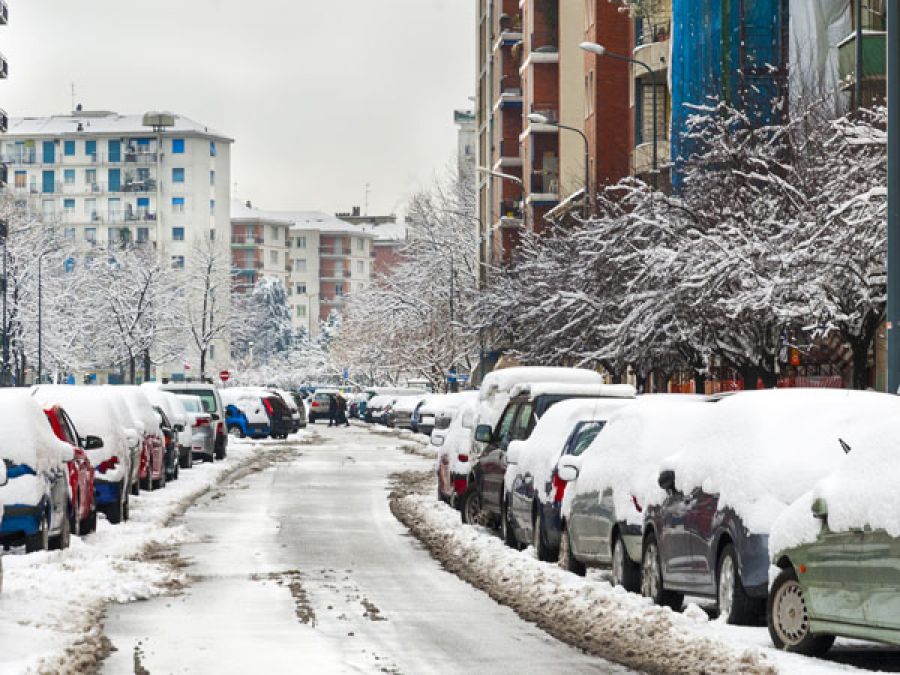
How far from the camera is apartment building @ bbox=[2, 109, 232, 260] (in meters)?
182

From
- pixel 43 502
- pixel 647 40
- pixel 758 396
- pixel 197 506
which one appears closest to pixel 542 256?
pixel 647 40

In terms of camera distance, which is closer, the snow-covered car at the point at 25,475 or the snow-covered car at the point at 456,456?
the snow-covered car at the point at 25,475

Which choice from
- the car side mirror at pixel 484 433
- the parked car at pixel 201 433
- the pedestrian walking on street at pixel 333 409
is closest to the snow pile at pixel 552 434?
the car side mirror at pixel 484 433

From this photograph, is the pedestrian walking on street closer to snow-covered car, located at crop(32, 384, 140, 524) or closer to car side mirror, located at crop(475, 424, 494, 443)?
snow-covered car, located at crop(32, 384, 140, 524)

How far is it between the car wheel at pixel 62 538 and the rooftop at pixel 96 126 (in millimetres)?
162122

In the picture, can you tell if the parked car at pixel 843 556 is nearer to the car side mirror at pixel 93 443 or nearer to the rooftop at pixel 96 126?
the car side mirror at pixel 93 443

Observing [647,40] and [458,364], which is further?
[458,364]

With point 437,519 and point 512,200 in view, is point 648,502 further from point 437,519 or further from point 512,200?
point 512,200

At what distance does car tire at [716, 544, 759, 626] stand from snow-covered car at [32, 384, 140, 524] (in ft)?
40.4

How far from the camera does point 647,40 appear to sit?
6425cm

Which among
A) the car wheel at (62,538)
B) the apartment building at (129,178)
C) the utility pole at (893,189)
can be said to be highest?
the apartment building at (129,178)

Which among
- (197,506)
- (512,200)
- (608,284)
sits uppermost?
(512,200)

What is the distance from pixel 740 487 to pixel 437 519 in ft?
42.5

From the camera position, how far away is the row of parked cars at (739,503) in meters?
11.5
